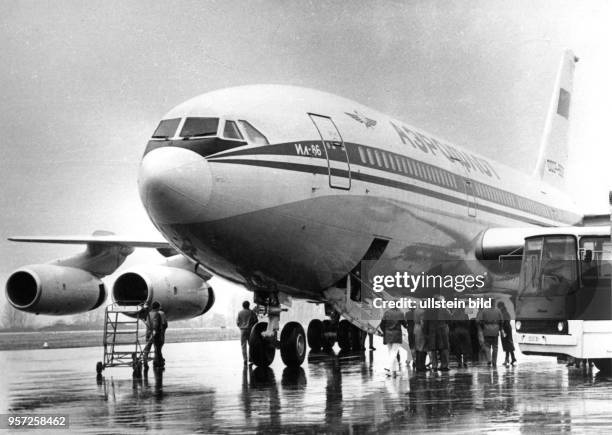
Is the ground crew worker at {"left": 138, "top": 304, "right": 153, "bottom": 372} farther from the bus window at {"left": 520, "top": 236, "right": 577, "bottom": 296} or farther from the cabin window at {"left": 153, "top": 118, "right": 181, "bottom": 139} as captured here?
the bus window at {"left": 520, "top": 236, "right": 577, "bottom": 296}

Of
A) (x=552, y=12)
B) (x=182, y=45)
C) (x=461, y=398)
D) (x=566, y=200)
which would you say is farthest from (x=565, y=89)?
(x=461, y=398)

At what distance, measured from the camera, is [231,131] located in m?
12.4

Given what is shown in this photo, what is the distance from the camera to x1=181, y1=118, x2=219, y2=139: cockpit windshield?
12.4 m

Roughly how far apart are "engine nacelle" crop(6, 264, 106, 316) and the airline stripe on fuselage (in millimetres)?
8534

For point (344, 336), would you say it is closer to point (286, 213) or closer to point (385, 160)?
point (385, 160)

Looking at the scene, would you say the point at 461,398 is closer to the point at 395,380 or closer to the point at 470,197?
the point at 395,380

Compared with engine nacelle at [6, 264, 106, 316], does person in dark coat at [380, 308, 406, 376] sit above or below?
below

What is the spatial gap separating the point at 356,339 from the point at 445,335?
22.8 ft

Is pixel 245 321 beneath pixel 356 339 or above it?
above

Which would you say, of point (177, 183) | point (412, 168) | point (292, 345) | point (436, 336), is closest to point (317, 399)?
point (177, 183)

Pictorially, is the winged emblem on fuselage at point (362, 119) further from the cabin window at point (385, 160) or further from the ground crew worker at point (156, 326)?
the ground crew worker at point (156, 326)

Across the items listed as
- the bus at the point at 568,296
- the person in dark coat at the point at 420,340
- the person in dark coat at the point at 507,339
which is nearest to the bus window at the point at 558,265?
the bus at the point at 568,296

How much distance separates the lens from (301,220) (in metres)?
12.9

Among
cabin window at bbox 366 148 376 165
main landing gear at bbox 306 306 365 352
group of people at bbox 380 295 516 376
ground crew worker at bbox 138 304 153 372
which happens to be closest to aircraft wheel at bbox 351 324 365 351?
main landing gear at bbox 306 306 365 352
